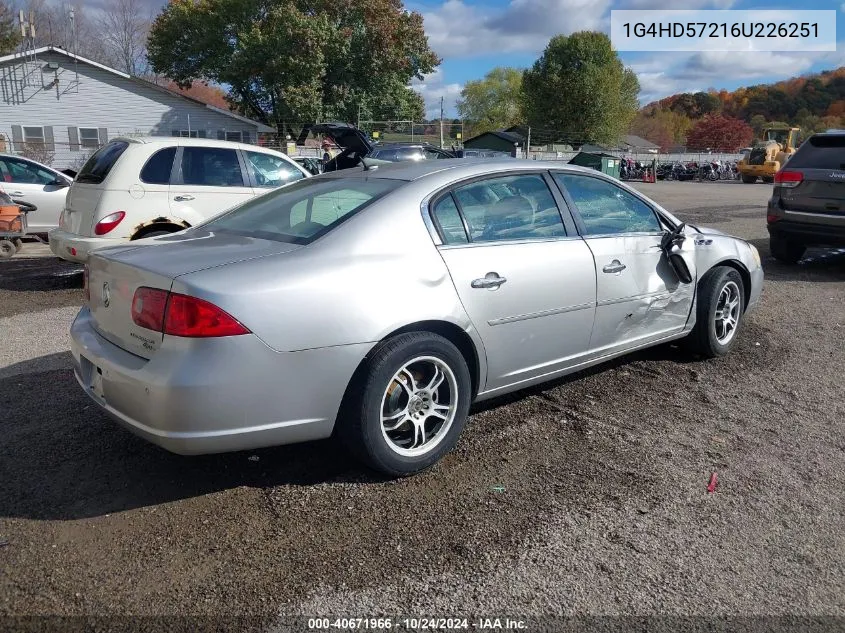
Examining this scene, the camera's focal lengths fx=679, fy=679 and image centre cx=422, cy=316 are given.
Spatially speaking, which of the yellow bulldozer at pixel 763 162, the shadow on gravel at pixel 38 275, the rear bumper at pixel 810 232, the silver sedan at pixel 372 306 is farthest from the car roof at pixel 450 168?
the yellow bulldozer at pixel 763 162

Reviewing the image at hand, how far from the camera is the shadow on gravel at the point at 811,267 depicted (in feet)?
28.1

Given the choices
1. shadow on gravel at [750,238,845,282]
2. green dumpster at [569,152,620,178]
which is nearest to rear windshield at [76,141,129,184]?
shadow on gravel at [750,238,845,282]

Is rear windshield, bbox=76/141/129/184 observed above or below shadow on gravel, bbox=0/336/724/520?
above

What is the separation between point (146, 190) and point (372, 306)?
4.94 meters

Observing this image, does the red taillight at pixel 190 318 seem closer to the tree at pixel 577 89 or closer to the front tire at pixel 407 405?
the front tire at pixel 407 405

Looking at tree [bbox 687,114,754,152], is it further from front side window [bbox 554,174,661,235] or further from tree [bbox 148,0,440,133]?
front side window [bbox 554,174,661,235]

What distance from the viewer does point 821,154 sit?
8656mm

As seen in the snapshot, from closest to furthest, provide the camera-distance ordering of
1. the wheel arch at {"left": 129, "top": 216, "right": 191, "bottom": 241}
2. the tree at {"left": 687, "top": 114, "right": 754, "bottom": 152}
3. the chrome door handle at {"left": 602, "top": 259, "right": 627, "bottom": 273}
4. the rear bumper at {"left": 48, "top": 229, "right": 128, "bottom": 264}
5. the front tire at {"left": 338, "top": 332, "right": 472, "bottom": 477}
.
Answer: the front tire at {"left": 338, "top": 332, "right": 472, "bottom": 477}
the chrome door handle at {"left": 602, "top": 259, "right": 627, "bottom": 273}
the rear bumper at {"left": 48, "top": 229, "right": 128, "bottom": 264}
the wheel arch at {"left": 129, "top": 216, "right": 191, "bottom": 241}
the tree at {"left": 687, "top": 114, "right": 754, "bottom": 152}

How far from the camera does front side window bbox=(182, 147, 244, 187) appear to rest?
7422 millimetres

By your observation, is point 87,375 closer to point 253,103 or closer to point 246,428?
point 246,428

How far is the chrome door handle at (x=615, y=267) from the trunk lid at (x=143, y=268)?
1.94 meters

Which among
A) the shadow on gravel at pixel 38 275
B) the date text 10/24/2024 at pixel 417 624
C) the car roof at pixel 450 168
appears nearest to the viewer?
the date text 10/24/2024 at pixel 417 624

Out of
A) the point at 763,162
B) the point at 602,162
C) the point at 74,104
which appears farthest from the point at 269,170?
the point at 763,162

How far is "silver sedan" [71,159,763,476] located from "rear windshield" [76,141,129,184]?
3729 millimetres
